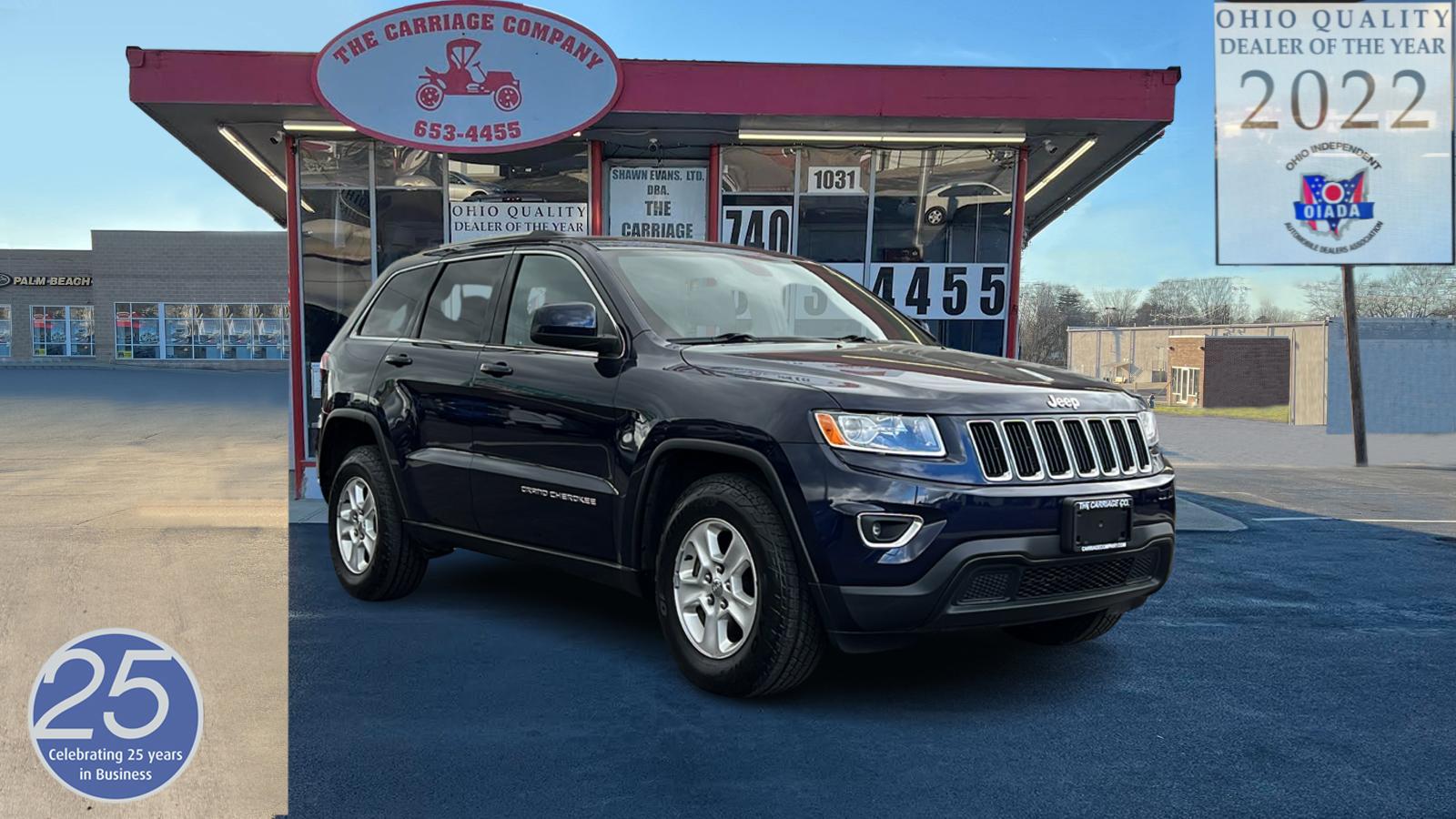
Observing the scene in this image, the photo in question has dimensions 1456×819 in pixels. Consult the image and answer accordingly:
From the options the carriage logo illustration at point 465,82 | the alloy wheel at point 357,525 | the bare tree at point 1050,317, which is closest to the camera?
the alloy wheel at point 357,525

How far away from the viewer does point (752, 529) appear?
4258 millimetres

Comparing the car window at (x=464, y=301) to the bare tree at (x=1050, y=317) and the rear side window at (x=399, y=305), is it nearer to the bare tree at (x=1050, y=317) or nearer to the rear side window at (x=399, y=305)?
the rear side window at (x=399, y=305)

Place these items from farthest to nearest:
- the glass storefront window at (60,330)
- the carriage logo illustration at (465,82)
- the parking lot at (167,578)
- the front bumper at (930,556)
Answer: the glass storefront window at (60,330) → the carriage logo illustration at (465,82) → the front bumper at (930,556) → the parking lot at (167,578)

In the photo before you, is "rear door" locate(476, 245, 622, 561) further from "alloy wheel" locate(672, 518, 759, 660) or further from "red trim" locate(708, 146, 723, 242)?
"red trim" locate(708, 146, 723, 242)

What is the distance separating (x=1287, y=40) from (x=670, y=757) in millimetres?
18136

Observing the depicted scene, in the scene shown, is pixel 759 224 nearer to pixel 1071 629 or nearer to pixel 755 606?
pixel 1071 629

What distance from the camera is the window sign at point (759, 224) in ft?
39.0

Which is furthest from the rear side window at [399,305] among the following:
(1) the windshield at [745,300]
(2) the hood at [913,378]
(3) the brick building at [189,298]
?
(3) the brick building at [189,298]

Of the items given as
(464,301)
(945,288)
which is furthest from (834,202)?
(464,301)

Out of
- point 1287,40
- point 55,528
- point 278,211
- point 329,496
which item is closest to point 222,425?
point 278,211

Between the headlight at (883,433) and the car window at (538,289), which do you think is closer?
the headlight at (883,433)

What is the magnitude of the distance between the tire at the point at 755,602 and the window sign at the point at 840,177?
25.5 ft

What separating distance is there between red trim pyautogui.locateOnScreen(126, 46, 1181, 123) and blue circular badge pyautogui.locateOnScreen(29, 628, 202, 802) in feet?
23.2

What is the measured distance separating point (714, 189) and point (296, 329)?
4.45 meters
